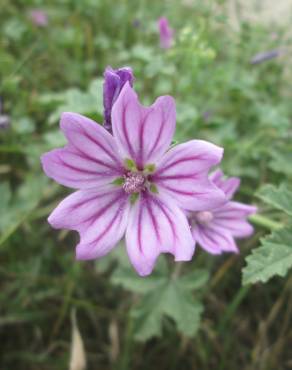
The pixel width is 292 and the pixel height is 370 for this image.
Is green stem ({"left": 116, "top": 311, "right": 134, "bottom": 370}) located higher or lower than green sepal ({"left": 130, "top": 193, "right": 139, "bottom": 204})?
lower

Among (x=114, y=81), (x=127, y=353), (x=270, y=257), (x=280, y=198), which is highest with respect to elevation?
(x=114, y=81)

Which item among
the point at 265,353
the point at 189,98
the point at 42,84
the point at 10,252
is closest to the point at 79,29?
the point at 42,84

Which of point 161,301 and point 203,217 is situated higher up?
point 203,217

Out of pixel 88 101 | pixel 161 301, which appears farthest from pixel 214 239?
pixel 88 101

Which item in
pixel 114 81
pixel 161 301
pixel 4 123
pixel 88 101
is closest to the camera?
pixel 114 81

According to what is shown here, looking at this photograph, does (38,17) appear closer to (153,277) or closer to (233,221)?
(153,277)

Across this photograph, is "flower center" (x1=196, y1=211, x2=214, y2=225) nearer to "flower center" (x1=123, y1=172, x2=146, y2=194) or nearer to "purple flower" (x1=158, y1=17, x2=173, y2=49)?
"flower center" (x1=123, y1=172, x2=146, y2=194)

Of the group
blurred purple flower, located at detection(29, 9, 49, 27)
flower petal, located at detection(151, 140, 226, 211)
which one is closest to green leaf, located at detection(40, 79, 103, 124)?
flower petal, located at detection(151, 140, 226, 211)
